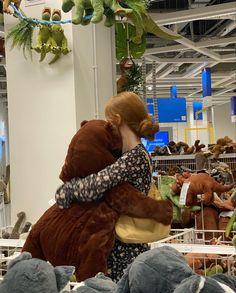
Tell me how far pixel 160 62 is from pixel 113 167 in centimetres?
793

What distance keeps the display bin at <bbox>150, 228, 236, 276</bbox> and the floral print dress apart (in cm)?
20

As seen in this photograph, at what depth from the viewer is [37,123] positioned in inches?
125

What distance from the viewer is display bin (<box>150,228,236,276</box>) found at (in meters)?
2.05

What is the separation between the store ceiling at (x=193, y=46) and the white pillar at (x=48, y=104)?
2.78m

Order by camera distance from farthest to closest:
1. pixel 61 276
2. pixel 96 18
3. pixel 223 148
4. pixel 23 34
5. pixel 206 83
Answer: pixel 206 83 → pixel 223 148 → pixel 23 34 → pixel 96 18 → pixel 61 276

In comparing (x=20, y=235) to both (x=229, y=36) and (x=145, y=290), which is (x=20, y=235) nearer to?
(x=145, y=290)

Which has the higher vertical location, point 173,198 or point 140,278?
point 140,278

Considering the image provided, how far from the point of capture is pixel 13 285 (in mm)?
1166

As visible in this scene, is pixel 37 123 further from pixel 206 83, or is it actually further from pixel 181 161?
pixel 206 83

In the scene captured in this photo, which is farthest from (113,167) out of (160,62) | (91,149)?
(160,62)

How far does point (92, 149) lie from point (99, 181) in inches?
4.7

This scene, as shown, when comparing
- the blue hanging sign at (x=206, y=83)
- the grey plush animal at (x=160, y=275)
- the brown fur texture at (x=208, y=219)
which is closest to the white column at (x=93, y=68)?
→ the brown fur texture at (x=208, y=219)

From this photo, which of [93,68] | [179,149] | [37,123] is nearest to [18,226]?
[37,123]

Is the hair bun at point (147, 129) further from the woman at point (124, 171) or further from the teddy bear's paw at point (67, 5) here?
the teddy bear's paw at point (67, 5)
